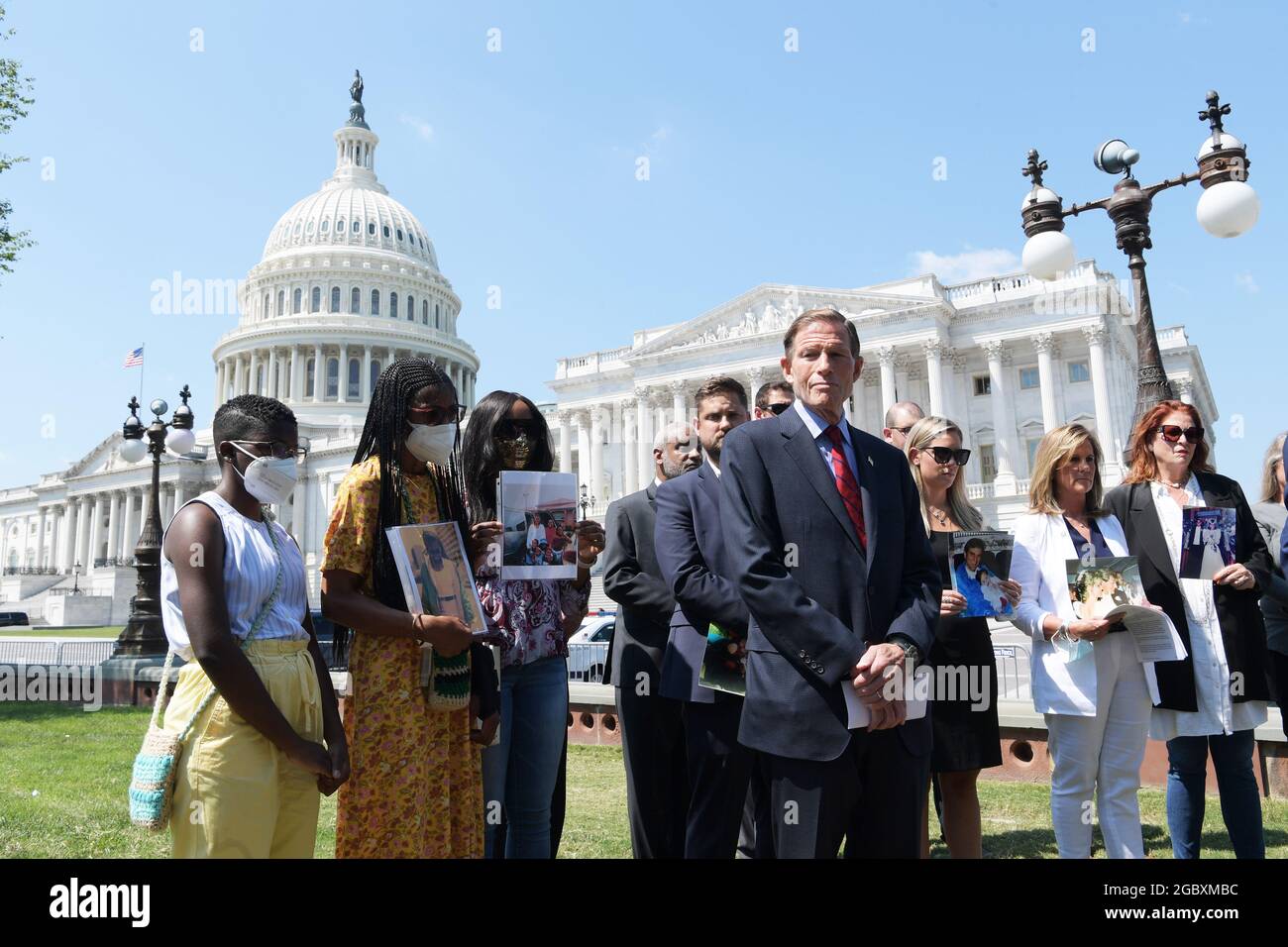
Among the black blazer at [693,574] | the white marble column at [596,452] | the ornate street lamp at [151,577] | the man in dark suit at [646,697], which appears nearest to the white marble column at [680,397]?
the white marble column at [596,452]

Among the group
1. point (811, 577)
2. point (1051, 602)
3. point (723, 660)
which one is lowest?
point (723, 660)

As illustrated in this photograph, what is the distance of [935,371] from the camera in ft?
168

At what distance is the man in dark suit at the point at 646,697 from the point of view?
4902mm

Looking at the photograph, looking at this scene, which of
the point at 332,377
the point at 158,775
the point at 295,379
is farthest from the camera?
the point at 332,377

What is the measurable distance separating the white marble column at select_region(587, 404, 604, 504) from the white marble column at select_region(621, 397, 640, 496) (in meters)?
1.72

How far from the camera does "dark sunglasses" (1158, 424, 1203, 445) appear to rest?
5.32 m

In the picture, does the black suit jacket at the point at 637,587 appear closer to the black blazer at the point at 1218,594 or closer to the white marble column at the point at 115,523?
the black blazer at the point at 1218,594

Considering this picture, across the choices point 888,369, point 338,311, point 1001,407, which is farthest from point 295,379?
point 1001,407

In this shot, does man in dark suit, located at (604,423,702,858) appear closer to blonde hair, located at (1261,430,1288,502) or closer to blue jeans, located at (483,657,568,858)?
blue jeans, located at (483,657,568,858)

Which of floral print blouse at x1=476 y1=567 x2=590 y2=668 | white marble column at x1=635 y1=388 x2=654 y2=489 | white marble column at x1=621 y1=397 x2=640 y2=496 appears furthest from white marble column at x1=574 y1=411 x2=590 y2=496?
floral print blouse at x1=476 y1=567 x2=590 y2=668

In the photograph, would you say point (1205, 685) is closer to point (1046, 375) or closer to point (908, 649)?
point (908, 649)

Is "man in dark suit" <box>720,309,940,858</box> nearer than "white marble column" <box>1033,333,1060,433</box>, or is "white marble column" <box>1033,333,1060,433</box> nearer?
"man in dark suit" <box>720,309,940,858</box>

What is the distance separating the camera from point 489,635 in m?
4.03

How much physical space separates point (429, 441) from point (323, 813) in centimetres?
486
